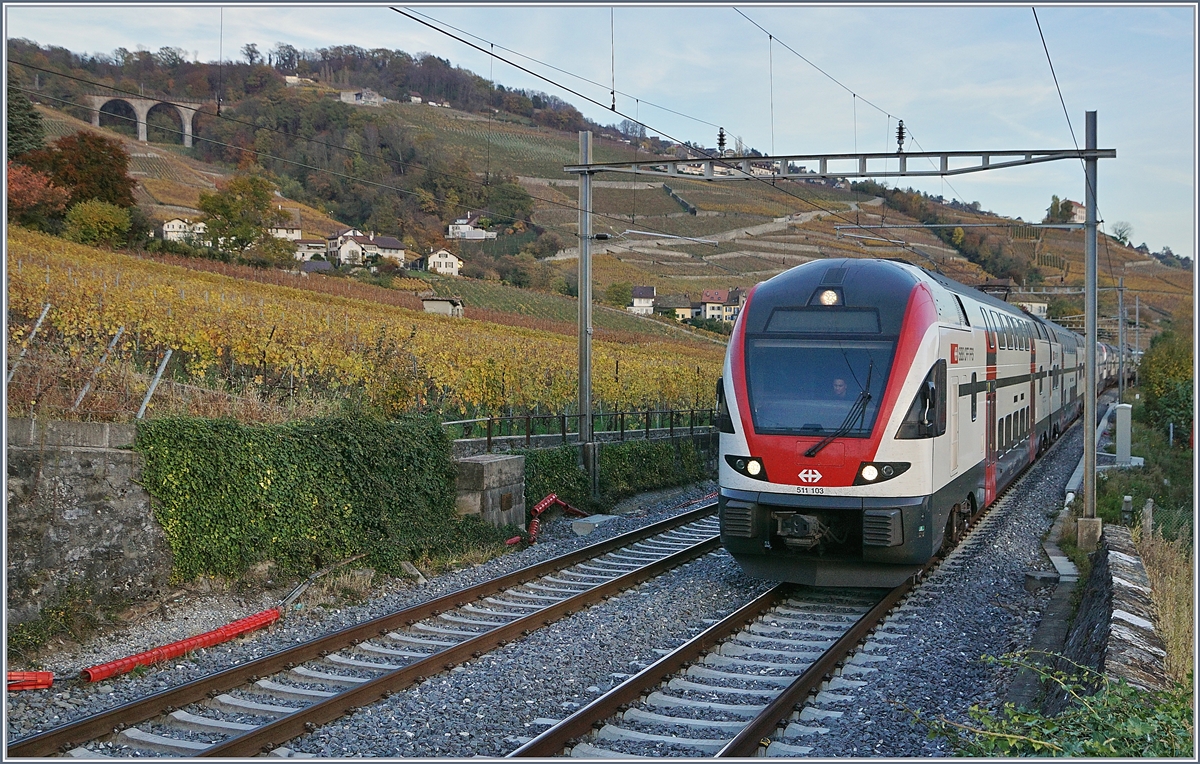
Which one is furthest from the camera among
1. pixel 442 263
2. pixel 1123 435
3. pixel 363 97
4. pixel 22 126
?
pixel 363 97

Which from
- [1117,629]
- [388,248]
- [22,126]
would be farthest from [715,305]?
[1117,629]

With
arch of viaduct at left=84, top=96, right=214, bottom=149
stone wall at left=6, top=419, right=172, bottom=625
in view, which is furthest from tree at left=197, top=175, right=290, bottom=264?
stone wall at left=6, top=419, right=172, bottom=625

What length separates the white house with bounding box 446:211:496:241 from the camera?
3068 inches

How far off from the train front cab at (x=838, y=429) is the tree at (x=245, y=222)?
4773 cm

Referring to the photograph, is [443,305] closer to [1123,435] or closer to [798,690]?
[1123,435]

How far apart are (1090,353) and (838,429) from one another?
6.46m

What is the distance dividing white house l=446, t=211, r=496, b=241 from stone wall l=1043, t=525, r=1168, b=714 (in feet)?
229

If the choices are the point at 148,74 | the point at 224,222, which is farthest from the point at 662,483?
the point at 148,74

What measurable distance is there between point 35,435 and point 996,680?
842 centimetres

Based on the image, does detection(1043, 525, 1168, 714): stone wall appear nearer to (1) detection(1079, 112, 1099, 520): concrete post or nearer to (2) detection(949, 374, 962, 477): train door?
(2) detection(949, 374, 962, 477): train door

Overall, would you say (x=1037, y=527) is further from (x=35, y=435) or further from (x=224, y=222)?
(x=224, y=222)

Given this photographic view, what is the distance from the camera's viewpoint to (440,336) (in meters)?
28.4

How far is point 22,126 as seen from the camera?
4834 centimetres

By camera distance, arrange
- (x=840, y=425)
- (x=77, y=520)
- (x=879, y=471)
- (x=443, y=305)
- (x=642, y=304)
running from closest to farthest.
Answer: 1. (x=77, y=520)
2. (x=879, y=471)
3. (x=840, y=425)
4. (x=443, y=305)
5. (x=642, y=304)
